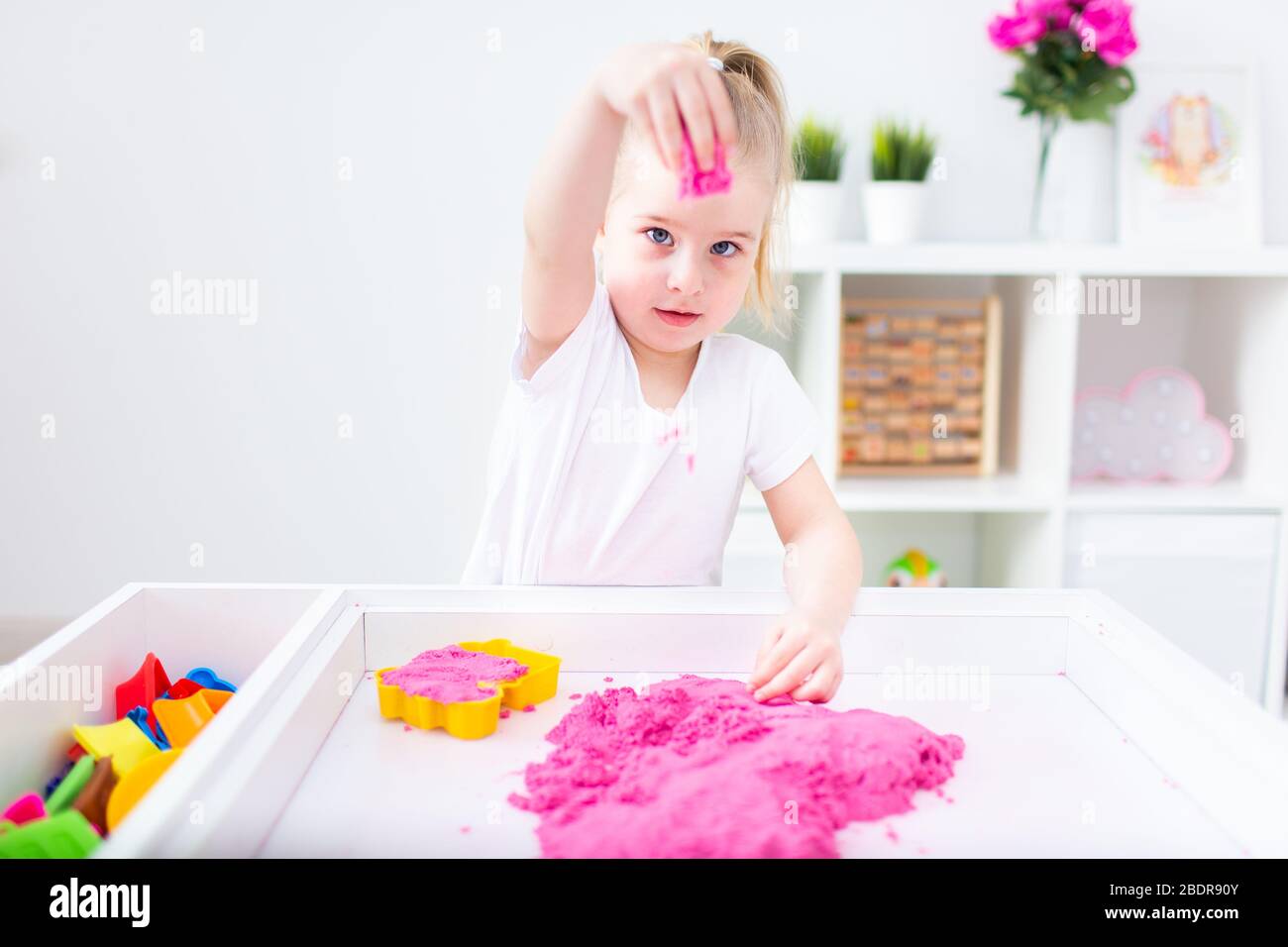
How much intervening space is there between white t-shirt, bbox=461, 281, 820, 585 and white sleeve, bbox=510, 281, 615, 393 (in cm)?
2

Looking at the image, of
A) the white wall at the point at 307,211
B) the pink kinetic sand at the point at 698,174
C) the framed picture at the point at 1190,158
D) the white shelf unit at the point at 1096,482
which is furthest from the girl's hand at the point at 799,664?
the framed picture at the point at 1190,158

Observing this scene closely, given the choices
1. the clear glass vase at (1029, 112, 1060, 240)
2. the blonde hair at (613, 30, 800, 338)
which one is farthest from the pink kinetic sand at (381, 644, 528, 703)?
the clear glass vase at (1029, 112, 1060, 240)

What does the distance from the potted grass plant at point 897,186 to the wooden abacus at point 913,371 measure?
0.14 meters

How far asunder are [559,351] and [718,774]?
505 millimetres

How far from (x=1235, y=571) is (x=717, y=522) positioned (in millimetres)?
1236

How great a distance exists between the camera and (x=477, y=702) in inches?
27.5

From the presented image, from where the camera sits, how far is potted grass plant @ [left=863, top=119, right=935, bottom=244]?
1958mm

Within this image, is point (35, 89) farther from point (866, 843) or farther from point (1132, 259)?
point (866, 843)

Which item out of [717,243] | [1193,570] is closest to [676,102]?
[717,243]

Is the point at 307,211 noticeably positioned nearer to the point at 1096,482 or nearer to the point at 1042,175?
the point at 1042,175

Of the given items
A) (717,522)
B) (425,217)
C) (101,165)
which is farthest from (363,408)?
(717,522)

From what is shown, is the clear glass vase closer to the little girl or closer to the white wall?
the white wall

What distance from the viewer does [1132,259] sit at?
1.87 m

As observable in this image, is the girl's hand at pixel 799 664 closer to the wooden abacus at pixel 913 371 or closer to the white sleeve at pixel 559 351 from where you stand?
the white sleeve at pixel 559 351
